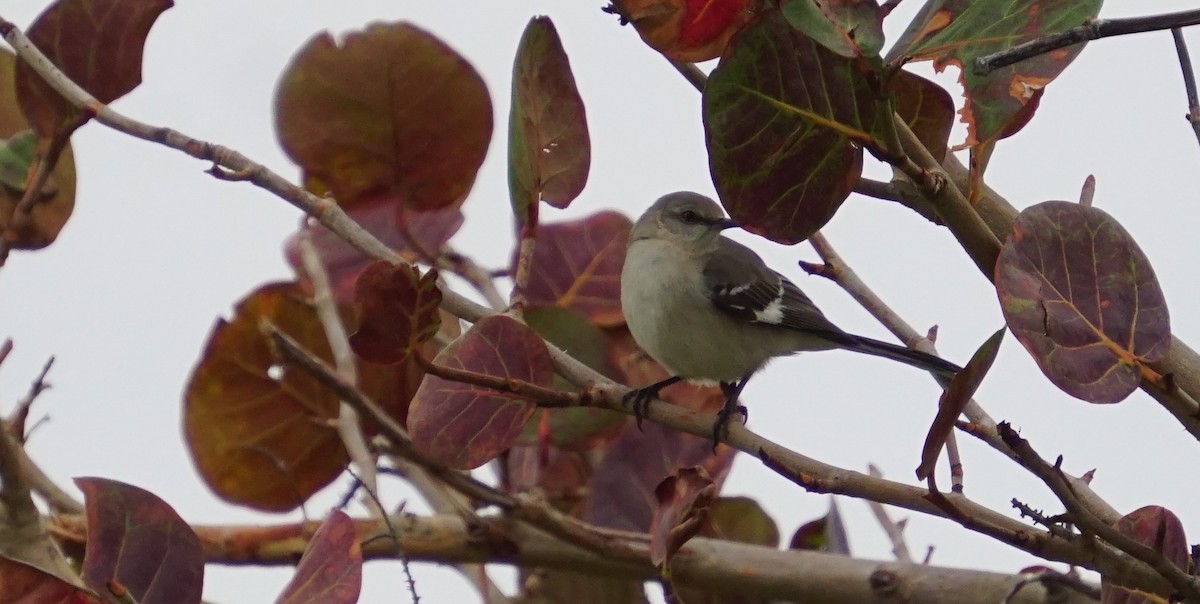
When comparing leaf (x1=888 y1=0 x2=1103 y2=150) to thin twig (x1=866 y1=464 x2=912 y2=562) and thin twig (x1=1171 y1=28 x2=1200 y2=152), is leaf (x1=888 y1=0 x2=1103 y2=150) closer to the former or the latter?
thin twig (x1=1171 y1=28 x2=1200 y2=152)

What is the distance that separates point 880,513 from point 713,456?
0.39 m

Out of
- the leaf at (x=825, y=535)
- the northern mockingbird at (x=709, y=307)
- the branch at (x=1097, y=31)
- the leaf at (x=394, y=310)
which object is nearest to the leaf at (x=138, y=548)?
the leaf at (x=394, y=310)

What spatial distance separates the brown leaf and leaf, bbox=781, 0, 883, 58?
1.57 metres

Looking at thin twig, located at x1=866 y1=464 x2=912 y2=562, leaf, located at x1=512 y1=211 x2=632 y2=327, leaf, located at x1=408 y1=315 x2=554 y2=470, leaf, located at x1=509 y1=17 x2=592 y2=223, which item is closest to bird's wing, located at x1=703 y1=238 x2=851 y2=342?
leaf, located at x1=512 y1=211 x2=632 y2=327

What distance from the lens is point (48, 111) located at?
7.23 feet

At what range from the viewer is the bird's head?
3896 mm

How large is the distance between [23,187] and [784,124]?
1599mm

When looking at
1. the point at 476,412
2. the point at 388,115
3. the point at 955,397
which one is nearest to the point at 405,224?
the point at 388,115

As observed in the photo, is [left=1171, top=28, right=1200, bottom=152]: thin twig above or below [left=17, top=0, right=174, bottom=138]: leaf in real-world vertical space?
below

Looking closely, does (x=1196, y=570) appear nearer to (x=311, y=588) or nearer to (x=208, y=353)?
(x=311, y=588)

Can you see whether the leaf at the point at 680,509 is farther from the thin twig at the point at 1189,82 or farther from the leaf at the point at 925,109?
the thin twig at the point at 1189,82

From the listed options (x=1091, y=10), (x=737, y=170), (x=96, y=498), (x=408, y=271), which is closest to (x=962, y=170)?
(x=1091, y=10)

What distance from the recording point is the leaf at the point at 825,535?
8.34ft

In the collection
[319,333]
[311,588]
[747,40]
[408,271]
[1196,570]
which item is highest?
[319,333]
